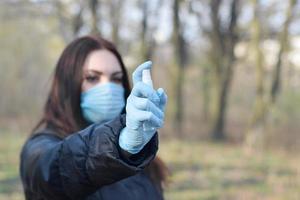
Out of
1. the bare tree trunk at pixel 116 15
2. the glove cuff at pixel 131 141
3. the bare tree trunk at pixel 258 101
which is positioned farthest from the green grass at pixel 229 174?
the bare tree trunk at pixel 116 15

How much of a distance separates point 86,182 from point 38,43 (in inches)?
853

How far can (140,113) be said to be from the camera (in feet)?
4.25

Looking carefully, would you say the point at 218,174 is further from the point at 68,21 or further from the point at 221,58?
the point at 68,21

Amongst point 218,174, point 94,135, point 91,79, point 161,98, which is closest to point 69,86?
point 91,79

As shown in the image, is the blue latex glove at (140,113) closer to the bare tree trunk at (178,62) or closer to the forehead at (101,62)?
the forehead at (101,62)

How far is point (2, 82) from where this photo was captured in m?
20.6

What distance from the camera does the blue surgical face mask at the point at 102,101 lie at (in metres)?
2.11

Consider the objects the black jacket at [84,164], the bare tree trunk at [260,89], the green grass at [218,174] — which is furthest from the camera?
the bare tree trunk at [260,89]

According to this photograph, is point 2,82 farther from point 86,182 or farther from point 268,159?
point 86,182

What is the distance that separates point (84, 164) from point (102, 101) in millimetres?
682

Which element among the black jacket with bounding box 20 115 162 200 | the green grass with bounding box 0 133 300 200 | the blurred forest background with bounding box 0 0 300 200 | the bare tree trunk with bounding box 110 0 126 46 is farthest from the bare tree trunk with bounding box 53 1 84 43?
the black jacket with bounding box 20 115 162 200

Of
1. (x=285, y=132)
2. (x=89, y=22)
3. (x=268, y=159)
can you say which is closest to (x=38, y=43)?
(x=89, y=22)

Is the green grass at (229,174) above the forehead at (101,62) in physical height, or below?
below

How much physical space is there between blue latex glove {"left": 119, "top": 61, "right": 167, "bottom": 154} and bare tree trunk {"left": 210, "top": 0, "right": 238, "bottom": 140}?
1549 centimetres
